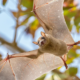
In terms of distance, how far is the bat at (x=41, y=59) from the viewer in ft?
2.95

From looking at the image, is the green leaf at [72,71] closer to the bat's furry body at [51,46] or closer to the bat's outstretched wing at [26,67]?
the bat's outstretched wing at [26,67]

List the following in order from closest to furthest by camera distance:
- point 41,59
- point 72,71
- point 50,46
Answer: point 50,46, point 41,59, point 72,71

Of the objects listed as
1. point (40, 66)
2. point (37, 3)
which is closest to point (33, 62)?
point (40, 66)

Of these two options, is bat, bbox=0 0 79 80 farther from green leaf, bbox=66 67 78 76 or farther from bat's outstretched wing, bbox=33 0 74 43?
green leaf, bbox=66 67 78 76

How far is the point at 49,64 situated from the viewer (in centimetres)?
92

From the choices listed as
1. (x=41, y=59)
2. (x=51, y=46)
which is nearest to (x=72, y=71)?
(x=41, y=59)

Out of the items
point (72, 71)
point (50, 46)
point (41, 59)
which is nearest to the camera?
point (50, 46)

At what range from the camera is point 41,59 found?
90 cm

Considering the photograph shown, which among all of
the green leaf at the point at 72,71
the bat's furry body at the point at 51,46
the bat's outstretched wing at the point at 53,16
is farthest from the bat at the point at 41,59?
the green leaf at the point at 72,71

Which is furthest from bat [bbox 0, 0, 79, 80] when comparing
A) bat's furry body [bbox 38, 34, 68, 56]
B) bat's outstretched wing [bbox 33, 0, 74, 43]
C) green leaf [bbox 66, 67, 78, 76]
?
green leaf [bbox 66, 67, 78, 76]

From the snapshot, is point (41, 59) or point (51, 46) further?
point (41, 59)

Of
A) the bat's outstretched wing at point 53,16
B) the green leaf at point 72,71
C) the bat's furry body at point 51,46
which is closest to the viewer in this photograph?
the bat's furry body at point 51,46

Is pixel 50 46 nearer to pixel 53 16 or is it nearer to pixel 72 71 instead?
pixel 53 16

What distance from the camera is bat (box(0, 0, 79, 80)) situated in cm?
90
